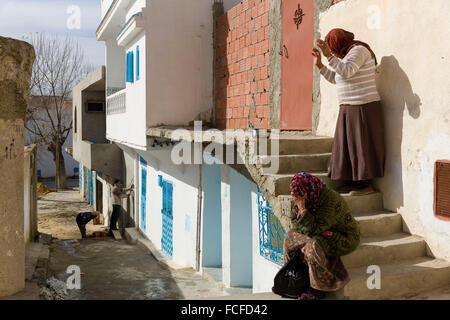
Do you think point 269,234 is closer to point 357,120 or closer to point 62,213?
point 357,120

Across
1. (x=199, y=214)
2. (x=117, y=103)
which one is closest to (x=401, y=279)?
(x=199, y=214)

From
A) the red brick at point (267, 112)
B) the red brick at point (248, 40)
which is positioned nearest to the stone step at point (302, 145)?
the red brick at point (267, 112)

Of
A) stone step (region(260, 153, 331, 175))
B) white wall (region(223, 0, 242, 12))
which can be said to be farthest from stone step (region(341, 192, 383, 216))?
white wall (region(223, 0, 242, 12))

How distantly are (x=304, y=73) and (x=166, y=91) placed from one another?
364 cm

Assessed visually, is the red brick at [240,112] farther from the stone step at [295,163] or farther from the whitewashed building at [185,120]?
the stone step at [295,163]

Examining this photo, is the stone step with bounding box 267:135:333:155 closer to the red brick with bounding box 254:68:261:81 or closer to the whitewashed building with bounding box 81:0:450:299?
the whitewashed building with bounding box 81:0:450:299

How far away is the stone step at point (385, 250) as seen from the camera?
417 centimetres

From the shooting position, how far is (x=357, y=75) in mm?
4789

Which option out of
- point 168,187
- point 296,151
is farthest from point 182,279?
point 296,151

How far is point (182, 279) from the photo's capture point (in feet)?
28.6

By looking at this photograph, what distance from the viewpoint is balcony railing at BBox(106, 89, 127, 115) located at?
1110 cm

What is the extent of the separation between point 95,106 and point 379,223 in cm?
1615

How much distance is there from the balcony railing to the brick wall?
2.61m
